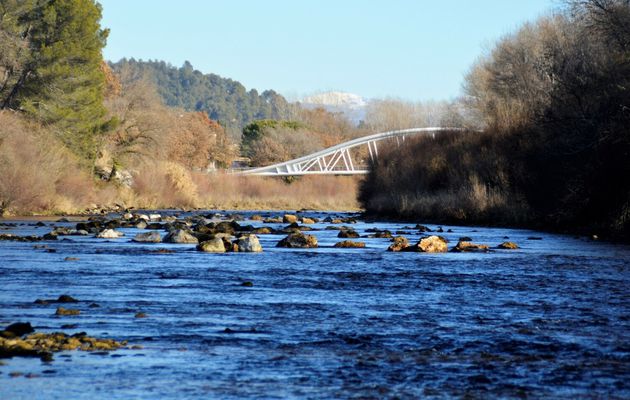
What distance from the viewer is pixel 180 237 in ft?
122

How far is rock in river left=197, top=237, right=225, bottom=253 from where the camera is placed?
32.3 metres

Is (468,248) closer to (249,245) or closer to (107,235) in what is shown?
(249,245)

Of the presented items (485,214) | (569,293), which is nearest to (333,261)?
(569,293)

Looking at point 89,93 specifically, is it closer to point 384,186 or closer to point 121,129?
point 121,129

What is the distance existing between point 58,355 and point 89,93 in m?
57.8

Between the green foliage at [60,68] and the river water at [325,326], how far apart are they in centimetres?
3720

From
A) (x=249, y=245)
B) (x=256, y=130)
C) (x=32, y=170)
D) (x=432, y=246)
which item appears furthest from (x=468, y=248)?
(x=256, y=130)

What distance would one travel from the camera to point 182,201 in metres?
85.7

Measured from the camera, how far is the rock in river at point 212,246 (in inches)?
1271

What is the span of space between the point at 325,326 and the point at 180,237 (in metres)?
21.6

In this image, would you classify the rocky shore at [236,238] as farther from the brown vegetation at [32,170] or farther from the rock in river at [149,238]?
the brown vegetation at [32,170]

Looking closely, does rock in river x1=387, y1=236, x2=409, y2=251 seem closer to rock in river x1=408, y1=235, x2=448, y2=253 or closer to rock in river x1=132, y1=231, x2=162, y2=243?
rock in river x1=408, y1=235, x2=448, y2=253

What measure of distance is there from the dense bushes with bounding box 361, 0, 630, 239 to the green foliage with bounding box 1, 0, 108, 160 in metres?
Result: 20.1

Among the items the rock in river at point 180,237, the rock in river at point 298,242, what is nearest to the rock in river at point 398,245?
the rock in river at point 298,242
